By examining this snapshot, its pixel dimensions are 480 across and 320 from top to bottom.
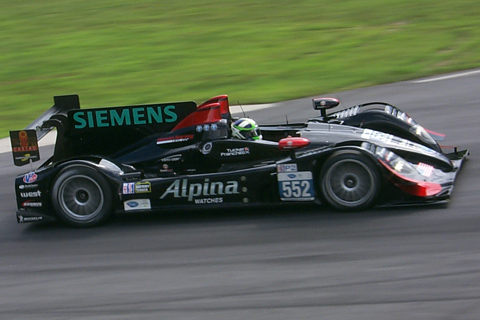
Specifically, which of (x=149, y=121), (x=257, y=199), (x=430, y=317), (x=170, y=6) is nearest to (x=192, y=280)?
(x=257, y=199)

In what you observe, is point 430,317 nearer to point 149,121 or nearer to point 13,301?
point 13,301

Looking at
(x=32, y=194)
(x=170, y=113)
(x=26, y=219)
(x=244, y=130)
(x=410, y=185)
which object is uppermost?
(x=170, y=113)

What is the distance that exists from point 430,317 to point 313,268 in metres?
1.15

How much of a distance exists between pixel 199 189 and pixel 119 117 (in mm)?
1642

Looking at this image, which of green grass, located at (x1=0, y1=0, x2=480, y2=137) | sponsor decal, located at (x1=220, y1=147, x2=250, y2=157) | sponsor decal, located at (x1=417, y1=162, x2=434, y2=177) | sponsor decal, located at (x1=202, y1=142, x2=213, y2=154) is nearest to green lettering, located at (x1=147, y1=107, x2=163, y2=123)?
sponsor decal, located at (x1=202, y1=142, x2=213, y2=154)

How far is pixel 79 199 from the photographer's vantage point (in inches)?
270

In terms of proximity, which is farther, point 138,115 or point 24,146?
point 138,115

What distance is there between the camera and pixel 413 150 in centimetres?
684

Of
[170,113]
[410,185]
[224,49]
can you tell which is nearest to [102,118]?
[170,113]

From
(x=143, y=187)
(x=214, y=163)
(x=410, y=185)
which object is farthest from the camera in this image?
(x=214, y=163)

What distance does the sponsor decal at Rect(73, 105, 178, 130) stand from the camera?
7.53 meters

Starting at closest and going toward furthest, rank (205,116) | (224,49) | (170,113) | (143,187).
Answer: (143,187) < (205,116) < (170,113) < (224,49)

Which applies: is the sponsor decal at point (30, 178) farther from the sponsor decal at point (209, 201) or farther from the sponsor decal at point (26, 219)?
the sponsor decal at point (209, 201)

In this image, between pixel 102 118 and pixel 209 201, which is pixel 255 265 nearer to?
pixel 209 201
